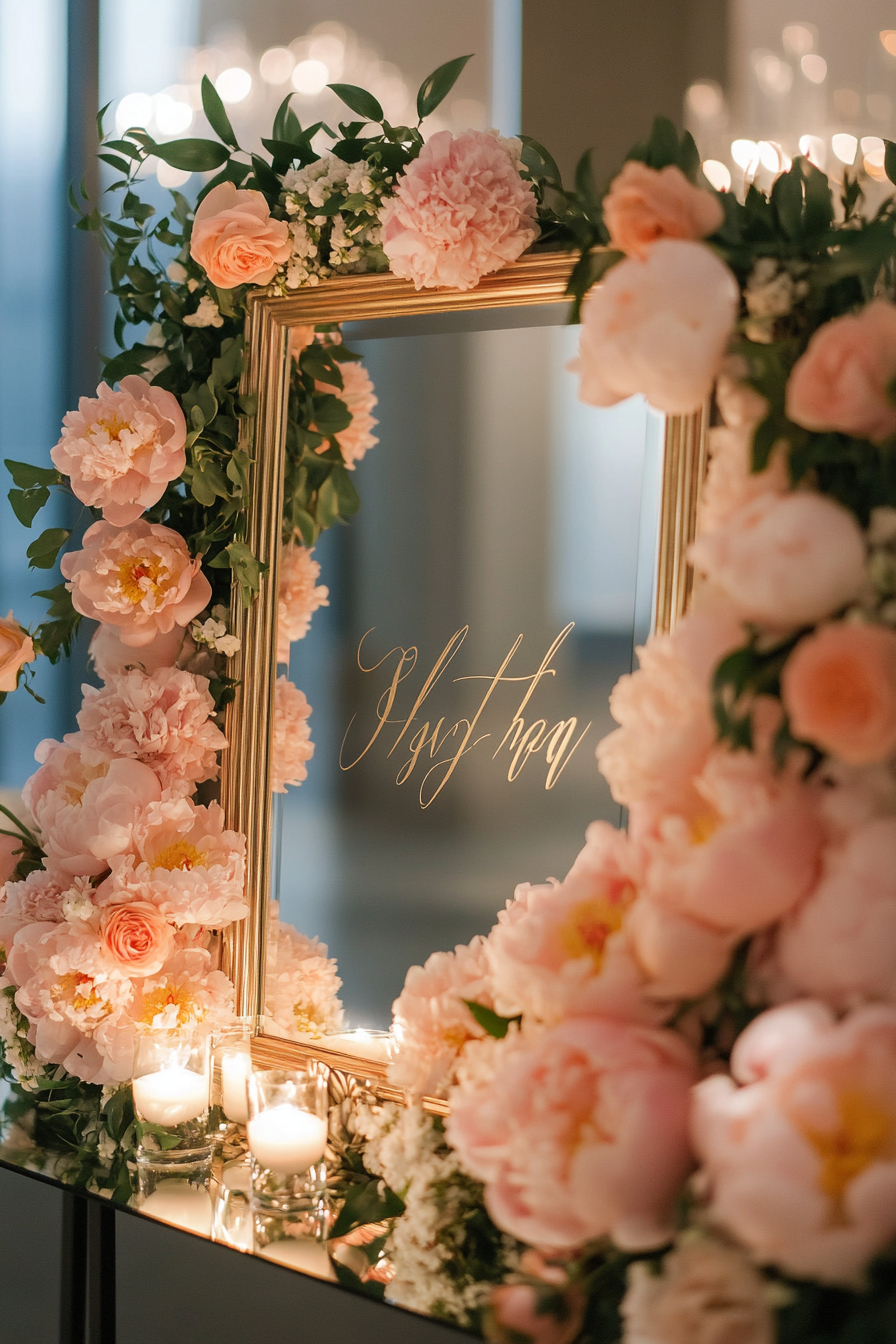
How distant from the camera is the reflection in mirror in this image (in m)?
0.92

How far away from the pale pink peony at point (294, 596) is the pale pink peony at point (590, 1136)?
1.74 ft

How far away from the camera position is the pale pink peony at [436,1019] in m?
0.89

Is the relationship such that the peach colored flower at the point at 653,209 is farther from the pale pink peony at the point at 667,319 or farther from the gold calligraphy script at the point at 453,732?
the gold calligraphy script at the point at 453,732

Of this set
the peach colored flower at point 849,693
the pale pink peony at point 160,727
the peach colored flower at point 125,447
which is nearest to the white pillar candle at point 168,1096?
the pale pink peony at point 160,727

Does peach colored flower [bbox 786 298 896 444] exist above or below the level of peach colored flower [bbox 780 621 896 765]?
above

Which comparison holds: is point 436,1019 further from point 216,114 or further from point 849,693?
point 216,114

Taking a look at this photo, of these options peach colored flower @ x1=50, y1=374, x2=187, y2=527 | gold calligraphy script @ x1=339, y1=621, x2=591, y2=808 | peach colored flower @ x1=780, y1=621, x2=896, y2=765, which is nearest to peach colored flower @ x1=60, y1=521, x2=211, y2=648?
peach colored flower @ x1=50, y1=374, x2=187, y2=527

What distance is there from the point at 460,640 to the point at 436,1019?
304mm

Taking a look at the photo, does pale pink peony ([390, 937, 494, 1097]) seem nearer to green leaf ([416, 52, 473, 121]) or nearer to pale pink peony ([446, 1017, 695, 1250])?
pale pink peony ([446, 1017, 695, 1250])

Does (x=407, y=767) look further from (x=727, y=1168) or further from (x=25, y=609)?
(x=25, y=609)

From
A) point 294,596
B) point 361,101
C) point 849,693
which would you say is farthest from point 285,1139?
point 361,101

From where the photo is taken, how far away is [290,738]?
42.2 inches

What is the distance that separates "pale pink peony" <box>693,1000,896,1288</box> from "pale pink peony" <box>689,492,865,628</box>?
20 cm

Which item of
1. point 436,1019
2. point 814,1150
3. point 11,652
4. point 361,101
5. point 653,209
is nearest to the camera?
point 814,1150
